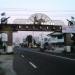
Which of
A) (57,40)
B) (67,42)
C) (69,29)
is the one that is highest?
(69,29)

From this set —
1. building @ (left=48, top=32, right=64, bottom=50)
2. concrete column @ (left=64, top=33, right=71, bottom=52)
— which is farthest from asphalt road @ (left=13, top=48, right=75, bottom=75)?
building @ (left=48, top=32, right=64, bottom=50)

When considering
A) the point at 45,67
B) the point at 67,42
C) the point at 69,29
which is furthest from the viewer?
the point at 67,42

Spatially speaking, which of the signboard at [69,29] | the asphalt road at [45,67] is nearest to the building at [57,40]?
the signboard at [69,29]

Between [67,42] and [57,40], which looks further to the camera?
[57,40]

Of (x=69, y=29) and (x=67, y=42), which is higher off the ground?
(x=69, y=29)

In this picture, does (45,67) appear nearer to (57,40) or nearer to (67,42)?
(67,42)

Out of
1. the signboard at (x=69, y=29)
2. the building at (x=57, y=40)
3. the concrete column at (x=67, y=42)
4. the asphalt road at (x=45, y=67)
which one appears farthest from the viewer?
the building at (x=57, y=40)

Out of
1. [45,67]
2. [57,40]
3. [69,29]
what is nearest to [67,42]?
[69,29]

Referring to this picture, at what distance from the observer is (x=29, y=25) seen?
75438 mm

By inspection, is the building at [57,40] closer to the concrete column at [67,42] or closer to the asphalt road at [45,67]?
the concrete column at [67,42]

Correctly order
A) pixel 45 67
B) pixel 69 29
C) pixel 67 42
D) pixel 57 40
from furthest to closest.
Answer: pixel 57 40
pixel 67 42
pixel 69 29
pixel 45 67

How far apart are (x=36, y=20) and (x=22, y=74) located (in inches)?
2948

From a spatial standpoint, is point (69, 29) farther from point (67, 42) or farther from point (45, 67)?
point (45, 67)

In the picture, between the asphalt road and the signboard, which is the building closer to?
the signboard
